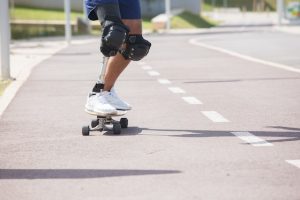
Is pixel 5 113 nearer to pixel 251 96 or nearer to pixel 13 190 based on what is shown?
pixel 251 96

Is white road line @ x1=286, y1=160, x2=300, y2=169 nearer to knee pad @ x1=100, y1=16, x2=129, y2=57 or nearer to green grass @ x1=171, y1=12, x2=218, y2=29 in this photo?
knee pad @ x1=100, y1=16, x2=129, y2=57

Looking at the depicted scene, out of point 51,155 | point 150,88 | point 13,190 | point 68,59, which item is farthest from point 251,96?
point 68,59

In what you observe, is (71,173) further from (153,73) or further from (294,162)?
(153,73)

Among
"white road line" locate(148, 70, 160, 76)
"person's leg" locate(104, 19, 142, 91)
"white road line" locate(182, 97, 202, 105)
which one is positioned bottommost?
"white road line" locate(148, 70, 160, 76)

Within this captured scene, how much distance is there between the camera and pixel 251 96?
35.5ft

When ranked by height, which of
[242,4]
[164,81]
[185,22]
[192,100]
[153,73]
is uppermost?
[192,100]

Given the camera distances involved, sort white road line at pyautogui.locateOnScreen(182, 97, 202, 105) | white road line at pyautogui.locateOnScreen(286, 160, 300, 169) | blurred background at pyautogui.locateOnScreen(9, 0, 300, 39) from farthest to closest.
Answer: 1. blurred background at pyautogui.locateOnScreen(9, 0, 300, 39)
2. white road line at pyautogui.locateOnScreen(182, 97, 202, 105)
3. white road line at pyautogui.locateOnScreen(286, 160, 300, 169)

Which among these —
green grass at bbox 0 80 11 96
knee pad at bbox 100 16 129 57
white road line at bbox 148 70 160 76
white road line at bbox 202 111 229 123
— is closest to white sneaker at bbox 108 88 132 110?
knee pad at bbox 100 16 129 57

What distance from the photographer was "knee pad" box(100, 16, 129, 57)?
7086 millimetres

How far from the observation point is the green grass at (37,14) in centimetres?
6609

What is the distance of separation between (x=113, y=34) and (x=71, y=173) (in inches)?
72.0

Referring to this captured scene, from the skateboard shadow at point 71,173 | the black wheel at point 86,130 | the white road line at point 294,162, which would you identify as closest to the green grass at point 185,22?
the black wheel at point 86,130

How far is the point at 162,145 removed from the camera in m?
6.71

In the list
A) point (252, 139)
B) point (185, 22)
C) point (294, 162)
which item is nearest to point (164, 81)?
point (252, 139)
